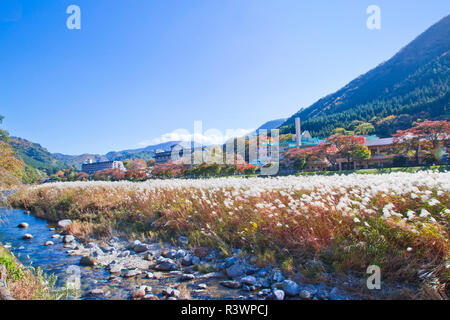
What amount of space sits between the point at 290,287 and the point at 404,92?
14517 cm

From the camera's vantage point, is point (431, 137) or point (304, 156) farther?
point (304, 156)

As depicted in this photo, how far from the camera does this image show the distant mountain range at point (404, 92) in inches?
3012

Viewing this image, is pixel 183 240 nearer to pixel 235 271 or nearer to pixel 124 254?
pixel 124 254

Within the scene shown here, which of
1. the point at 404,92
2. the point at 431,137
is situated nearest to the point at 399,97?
the point at 404,92

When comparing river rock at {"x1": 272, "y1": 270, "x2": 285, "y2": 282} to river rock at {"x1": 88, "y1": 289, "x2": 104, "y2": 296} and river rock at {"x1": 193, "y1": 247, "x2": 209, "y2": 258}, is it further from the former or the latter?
river rock at {"x1": 88, "y1": 289, "x2": 104, "y2": 296}

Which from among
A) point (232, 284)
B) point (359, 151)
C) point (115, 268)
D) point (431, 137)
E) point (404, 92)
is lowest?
point (115, 268)

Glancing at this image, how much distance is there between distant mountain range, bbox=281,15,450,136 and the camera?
76500mm

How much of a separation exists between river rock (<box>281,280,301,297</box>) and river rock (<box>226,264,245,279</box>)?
104cm

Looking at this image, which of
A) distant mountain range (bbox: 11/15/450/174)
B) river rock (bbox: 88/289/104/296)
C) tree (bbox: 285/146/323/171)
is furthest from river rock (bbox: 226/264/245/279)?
distant mountain range (bbox: 11/15/450/174)

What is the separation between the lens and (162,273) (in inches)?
218

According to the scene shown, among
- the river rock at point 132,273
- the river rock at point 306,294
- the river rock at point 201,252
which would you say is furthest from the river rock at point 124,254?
the river rock at point 306,294

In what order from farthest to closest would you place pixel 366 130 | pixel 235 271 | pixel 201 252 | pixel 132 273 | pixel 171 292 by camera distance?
pixel 366 130 < pixel 201 252 < pixel 132 273 < pixel 235 271 < pixel 171 292

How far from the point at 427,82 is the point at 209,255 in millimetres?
146791
